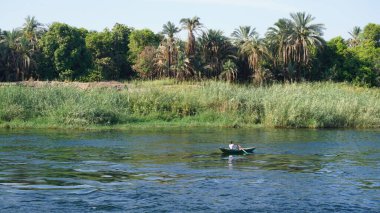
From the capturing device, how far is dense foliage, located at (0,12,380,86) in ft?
255

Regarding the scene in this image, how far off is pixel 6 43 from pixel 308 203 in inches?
2636

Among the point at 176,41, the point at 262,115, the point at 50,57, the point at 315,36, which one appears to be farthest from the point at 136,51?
the point at 262,115

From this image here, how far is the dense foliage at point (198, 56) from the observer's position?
77.8 metres

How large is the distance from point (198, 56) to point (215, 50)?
2639 mm

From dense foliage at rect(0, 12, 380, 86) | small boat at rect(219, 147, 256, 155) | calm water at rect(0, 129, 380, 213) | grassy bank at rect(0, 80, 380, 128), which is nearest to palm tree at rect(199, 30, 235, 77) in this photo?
dense foliage at rect(0, 12, 380, 86)

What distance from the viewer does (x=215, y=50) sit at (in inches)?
3157

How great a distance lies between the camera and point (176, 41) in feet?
261

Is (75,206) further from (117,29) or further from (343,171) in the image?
(117,29)

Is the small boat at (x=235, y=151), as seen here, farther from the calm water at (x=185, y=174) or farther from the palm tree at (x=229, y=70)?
the palm tree at (x=229, y=70)

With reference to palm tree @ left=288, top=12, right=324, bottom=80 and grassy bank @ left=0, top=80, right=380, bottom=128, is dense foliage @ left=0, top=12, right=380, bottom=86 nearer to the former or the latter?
palm tree @ left=288, top=12, right=324, bottom=80

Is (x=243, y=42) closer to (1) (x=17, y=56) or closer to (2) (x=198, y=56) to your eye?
(2) (x=198, y=56)

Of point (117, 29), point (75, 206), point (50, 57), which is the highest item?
point (117, 29)

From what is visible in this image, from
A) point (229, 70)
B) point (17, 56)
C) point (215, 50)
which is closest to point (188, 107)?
point (229, 70)

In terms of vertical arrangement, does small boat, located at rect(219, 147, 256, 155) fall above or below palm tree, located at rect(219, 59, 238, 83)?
below
